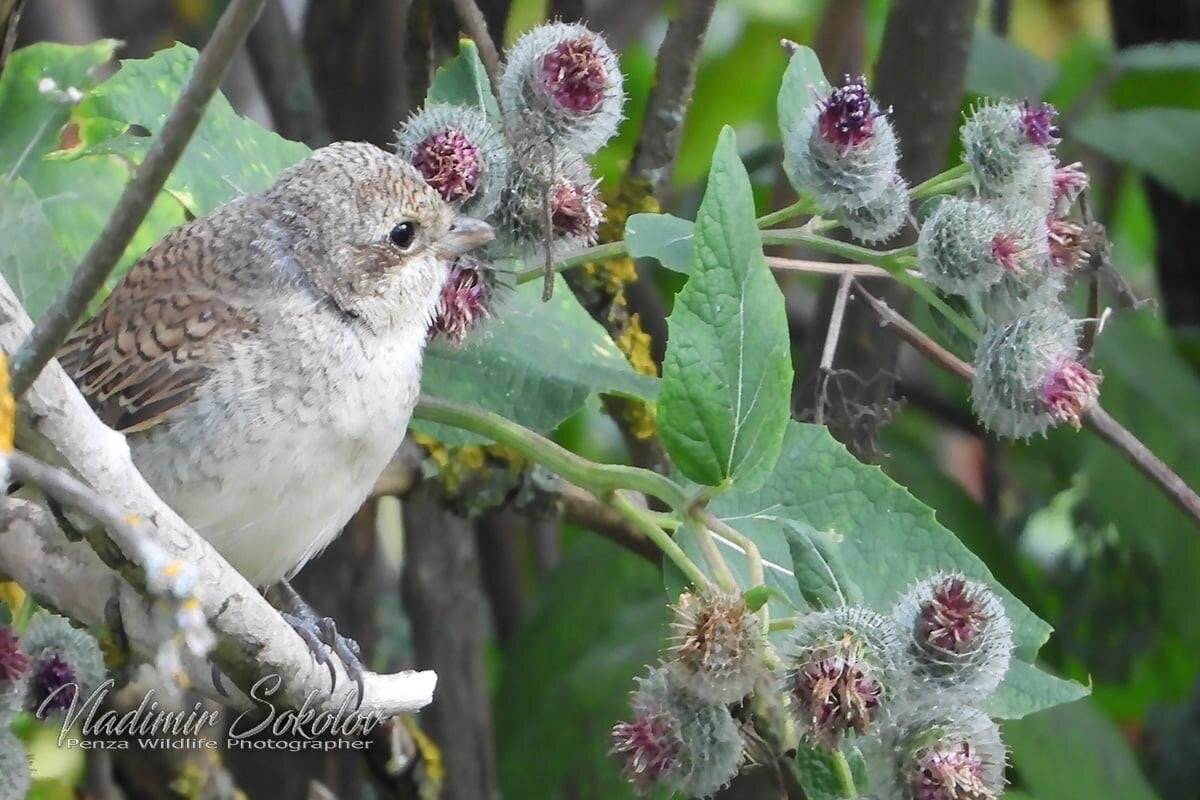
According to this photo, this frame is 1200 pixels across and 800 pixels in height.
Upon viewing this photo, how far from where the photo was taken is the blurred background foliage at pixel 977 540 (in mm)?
3402

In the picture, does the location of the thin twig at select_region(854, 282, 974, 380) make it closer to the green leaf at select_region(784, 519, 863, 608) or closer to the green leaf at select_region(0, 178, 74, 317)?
the green leaf at select_region(784, 519, 863, 608)

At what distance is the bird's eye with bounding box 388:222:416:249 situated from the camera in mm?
2420

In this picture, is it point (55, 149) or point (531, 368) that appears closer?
point (531, 368)

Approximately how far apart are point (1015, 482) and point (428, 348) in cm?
242

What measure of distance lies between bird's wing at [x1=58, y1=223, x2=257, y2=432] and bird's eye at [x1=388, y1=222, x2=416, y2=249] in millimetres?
252

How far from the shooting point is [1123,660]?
3.78 m

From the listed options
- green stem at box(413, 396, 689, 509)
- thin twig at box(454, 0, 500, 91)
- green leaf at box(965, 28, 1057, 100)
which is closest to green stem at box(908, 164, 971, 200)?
green stem at box(413, 396, 689, 509)

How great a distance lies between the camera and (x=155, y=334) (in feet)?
8.11

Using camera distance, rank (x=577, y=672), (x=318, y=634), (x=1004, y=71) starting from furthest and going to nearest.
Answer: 1. (x=1004, y=71)
2. (x=577, y=672)
3. (x=318, y=634)

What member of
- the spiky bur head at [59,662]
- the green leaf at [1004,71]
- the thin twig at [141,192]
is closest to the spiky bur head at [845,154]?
the thin twig at [141,192]

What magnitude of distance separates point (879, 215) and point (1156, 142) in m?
1.64

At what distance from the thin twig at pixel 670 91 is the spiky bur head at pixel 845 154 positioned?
0.71 metres

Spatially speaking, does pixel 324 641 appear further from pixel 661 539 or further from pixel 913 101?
pixel 913 101

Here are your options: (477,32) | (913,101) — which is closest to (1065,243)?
(477,32)
